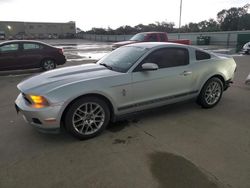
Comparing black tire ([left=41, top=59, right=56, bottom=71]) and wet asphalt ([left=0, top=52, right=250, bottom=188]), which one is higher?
black tire ([left=41, top=59, right=56, bottom=71])

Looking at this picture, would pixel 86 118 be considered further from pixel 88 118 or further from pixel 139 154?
pixel 139 154

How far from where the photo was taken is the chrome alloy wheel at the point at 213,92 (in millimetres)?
5048

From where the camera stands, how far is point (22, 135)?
3975 millimetres

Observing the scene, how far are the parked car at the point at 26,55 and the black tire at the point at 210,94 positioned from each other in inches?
296

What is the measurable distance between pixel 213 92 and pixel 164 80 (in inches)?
58.1

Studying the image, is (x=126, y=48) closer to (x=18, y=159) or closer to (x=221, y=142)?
(x=221, y=142)

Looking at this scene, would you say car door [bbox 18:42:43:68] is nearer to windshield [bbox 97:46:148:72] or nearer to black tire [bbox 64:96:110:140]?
windshield [bbox 97:46:148:72]

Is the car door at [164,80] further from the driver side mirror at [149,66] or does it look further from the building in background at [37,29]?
the building in background at [37,29]

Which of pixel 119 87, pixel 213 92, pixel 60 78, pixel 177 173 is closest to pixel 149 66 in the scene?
pixel 119 87

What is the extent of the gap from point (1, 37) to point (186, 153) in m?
59.2

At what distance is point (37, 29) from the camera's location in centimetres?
7356

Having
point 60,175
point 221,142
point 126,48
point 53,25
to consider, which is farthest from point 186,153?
point 53,25

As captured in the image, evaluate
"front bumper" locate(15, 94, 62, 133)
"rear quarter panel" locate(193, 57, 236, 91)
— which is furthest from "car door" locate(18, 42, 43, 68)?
"rear quarter panel" locate(193, 57, 236, 91)

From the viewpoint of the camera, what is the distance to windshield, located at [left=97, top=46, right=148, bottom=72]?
4.19 m
